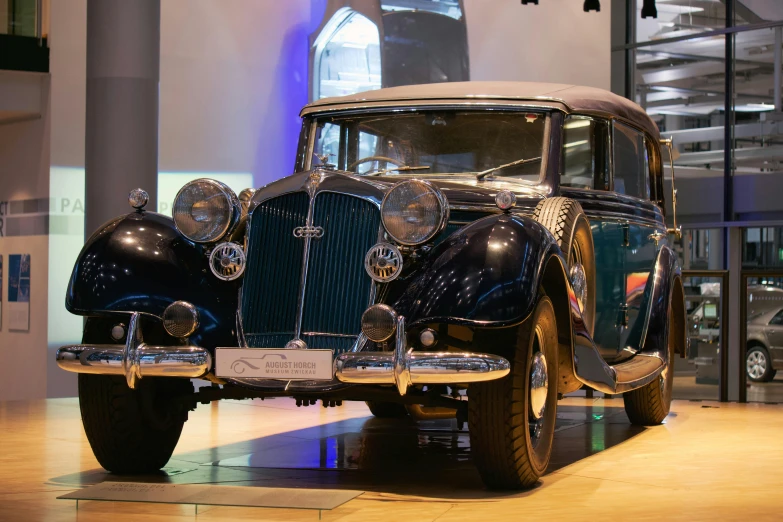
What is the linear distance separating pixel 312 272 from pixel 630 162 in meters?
2.94

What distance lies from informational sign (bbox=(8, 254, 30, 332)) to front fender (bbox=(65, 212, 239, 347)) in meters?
6.62

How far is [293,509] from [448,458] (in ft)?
5.38

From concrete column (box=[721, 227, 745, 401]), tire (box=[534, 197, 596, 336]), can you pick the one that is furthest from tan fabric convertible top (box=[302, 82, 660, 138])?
concrete column (box=[721, 227, 745, 401])

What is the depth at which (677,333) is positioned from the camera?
7680mm

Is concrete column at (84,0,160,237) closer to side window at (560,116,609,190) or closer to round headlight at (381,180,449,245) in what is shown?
side window at (560,116,609,190)

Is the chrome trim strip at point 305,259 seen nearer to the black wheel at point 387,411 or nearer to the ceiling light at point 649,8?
the black wheel at point 387,411

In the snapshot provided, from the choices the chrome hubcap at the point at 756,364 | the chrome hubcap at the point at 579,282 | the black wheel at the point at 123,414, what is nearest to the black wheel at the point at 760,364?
the chrome hubcap at the point at 756,364

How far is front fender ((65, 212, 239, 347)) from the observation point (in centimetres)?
460

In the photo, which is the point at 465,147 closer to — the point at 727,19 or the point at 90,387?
the point at 90,387

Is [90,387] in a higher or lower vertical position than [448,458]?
higher

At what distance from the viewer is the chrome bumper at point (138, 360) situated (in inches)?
170

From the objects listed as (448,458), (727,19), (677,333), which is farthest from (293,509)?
(727,19)

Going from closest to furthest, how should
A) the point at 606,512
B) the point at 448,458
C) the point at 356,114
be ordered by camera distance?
the point at 606,512, the point at 448,458, the point at 356,114

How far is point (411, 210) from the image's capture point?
4.41 meters
